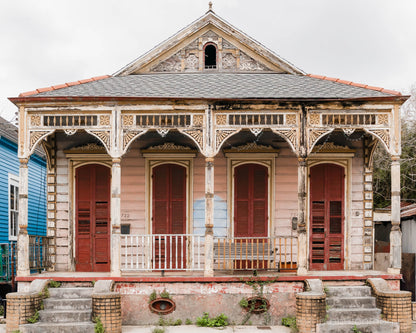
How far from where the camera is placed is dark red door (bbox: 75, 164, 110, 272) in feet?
44.6

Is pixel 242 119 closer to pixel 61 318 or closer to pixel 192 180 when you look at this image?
pixel 192 180

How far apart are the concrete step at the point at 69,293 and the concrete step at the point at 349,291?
5.13 m

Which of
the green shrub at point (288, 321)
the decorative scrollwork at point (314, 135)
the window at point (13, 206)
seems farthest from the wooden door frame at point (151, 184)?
the window at point (13, 206)

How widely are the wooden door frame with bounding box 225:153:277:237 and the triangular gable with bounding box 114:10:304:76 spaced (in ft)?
8.88

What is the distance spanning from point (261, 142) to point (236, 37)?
10.4 feet

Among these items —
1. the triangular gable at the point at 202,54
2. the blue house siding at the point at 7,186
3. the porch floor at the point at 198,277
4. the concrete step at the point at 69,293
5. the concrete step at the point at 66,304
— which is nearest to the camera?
the concrete step at the point at 66,304

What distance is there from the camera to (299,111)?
1171 centimetres

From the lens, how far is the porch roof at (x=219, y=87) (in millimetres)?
11766

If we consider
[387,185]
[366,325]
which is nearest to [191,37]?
[366,325]

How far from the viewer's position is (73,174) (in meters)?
13.6

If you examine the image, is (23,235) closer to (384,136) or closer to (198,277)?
(198,277)

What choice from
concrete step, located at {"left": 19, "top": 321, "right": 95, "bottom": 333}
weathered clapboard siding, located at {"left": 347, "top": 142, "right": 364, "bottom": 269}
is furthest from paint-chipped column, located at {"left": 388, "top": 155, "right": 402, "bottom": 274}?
concrete step, located at {"left": 19, "top": 321, "right": 95, "bottom": 333}

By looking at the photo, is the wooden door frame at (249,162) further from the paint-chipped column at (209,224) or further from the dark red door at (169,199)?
the paint-chipped column at (209,224)

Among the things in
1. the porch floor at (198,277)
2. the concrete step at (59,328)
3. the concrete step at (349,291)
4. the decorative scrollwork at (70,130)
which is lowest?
the concrete step at (59,328)
